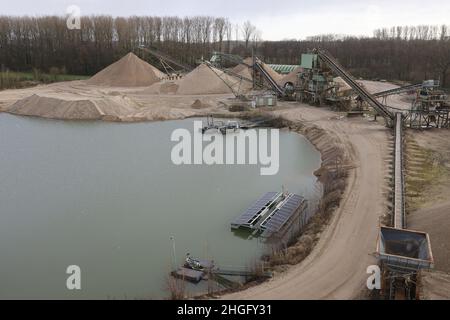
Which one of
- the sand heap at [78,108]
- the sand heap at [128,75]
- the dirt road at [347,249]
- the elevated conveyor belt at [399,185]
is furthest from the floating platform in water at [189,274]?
the sand heap at [128,75]

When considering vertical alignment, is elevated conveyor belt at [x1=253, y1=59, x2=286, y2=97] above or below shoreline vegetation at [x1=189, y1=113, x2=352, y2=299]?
above

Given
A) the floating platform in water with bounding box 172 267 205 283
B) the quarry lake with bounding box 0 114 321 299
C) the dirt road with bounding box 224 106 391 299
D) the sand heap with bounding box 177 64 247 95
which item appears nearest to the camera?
the dirt road with bounding box 224 106 391 299

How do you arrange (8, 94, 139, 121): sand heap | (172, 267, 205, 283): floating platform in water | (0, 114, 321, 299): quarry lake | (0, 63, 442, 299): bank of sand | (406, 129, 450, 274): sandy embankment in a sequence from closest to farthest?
1. (0, 63, 442, 299): bank of sand
2. (172, 267, 205, 283): floating platform in water
3. (0, 114, 321, 299): quarry lake
4. (406, 129, 450, 274): sandy embankment
5. (8, 94, 139, 121): sand heap

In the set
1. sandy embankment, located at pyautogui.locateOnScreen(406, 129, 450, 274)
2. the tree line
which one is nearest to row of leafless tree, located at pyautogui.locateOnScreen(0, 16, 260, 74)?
the tree line

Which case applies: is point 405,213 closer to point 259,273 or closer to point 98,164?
point 259,273

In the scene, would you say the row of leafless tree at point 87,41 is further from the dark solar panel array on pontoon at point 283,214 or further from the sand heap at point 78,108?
the dark solar panel array on pontoon at point 283,214

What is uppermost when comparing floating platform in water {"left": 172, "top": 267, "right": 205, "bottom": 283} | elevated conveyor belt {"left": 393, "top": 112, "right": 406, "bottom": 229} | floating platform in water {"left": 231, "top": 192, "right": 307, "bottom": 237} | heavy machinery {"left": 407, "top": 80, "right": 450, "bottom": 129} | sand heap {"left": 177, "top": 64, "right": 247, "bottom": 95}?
sand heap {"left": 177, "top": 64, "right": 247, "bottom": 95}

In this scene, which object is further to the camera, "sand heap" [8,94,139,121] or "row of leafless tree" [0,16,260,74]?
"row of leafless tree" [0,16,260,74]

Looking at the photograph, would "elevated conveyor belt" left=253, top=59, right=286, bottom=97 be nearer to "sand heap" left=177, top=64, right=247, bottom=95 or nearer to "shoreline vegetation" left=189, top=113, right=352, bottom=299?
"sand heap" left=177, top=64, right=247, bottom=95
